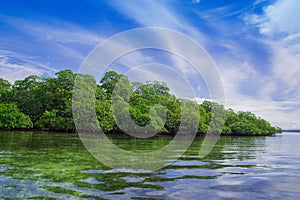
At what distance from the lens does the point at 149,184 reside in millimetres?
9289

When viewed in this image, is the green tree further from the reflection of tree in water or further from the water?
the water

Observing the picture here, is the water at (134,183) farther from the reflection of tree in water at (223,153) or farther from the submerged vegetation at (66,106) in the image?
the submerged vegetation at (66,106)

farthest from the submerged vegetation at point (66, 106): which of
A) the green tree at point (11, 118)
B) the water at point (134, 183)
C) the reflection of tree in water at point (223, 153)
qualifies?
the water at point (134, 183)

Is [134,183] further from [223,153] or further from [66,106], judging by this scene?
[66,106]

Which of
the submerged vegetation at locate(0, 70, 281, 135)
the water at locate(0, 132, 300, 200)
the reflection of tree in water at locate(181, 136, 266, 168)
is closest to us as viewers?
the water at locate(0, 132, 300, 200)

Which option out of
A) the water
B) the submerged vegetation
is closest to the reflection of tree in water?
the water

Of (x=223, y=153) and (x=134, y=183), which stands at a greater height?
(x=223, y=153)

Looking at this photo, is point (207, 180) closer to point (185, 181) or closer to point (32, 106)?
point (185, 181)

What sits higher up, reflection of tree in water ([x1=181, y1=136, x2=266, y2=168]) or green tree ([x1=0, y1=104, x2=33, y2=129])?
green tree ([x1=0, y1=104, x2=33, y2=129])

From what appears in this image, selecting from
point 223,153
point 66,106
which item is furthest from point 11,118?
point 223,153

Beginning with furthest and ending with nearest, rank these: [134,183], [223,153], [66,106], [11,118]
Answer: [66,106]
[11,118]
[223,153]
[134,183]

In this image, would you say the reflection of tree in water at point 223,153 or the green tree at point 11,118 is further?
the green tree at point 11,118

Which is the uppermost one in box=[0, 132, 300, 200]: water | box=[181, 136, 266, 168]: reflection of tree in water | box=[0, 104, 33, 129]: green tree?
box=[0, 104, 33, 129]: green tree

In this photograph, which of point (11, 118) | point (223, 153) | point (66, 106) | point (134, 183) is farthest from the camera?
point (66, 106)
